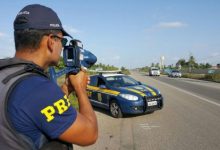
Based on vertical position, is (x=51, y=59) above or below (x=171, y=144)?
above

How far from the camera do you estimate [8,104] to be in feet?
5.56

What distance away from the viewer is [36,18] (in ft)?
6.21

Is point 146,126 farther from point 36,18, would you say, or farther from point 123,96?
point 36,18

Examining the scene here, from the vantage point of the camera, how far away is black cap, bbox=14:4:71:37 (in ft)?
6.19

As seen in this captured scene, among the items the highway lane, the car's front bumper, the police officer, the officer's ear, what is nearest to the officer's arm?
the police officer

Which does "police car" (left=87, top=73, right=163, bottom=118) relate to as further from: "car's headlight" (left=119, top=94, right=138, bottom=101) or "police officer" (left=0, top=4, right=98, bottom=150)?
"police officer" (left=0, top=4, right=98, bottom=150)

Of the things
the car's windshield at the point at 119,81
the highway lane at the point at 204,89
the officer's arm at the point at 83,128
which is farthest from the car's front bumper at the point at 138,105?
the officer's arm at the point at 83,128

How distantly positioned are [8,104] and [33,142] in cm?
24

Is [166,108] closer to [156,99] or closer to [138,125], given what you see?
[156,99]

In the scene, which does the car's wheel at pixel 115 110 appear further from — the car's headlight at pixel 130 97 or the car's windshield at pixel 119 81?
the car's windshield at pixel 119 81

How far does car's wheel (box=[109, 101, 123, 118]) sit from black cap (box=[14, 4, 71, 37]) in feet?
29.7

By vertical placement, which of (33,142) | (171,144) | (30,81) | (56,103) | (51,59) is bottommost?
(171,144)

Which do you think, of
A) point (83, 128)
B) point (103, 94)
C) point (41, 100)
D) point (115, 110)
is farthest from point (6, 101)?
point (103, 94)

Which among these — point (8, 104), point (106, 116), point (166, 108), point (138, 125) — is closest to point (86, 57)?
point (8, 104)
